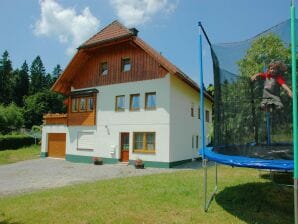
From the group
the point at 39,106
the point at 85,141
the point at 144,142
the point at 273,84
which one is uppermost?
the point at 39,106

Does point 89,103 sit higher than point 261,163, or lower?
higher

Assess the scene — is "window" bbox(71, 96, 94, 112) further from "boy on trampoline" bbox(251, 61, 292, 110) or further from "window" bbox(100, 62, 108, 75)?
"boy on trampoline" bbox(251, 61, 292, 110)

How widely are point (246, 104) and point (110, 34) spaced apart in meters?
14.5

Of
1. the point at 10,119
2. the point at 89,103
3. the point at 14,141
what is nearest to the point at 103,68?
the point at 89,103

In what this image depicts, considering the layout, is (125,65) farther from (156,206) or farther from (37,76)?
(37,76)

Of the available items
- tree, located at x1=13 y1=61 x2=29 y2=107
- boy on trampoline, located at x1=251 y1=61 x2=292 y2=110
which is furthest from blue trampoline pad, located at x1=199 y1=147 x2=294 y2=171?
tree, located at x1=13 y1=61 x2=29 y2=107

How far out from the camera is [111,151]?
19.9 metres

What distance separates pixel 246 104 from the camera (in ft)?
24.5

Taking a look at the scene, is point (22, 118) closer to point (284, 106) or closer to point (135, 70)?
point (135, 70)

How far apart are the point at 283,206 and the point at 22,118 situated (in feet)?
175

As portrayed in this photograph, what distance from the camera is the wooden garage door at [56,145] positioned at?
951 inches

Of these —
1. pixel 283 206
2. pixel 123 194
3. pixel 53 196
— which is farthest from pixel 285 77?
pixel 53 196

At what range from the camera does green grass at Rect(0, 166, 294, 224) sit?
239 inches

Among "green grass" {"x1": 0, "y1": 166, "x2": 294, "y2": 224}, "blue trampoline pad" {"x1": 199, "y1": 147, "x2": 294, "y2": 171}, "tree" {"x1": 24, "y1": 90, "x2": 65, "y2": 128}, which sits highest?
"tree" {"x1": 24, "y1": 90, "x2": 65, "y2": 128}
